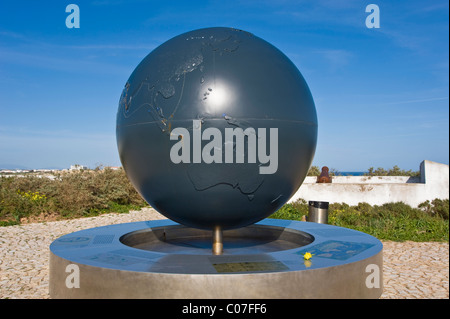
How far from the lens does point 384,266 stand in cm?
818

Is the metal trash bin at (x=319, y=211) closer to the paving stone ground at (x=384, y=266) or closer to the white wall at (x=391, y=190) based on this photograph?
the paving stone ground at (x=384, y=266)

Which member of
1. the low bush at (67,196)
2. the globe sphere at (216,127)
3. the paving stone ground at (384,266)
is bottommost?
the paving stone ground at (384,266)

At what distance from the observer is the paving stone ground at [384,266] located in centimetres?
654

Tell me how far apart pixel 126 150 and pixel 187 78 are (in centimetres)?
122

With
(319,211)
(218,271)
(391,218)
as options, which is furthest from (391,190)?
(218,271)

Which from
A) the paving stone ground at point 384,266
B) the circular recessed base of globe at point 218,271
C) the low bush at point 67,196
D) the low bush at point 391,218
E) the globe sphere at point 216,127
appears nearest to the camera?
the circular recessed base of globe at point 218,271

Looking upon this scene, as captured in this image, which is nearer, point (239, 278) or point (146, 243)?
point (239, 278)

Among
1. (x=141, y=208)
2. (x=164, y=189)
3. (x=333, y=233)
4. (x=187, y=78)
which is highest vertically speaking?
(x=187, y=78)

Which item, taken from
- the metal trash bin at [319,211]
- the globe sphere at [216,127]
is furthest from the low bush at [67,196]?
the globe sphere at [216,127]

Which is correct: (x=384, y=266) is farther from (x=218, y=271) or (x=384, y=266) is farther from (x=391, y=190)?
(x=391, y=190)

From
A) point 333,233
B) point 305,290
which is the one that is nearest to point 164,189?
point 305,290

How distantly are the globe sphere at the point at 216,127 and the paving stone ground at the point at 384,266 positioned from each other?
3.00 meters
